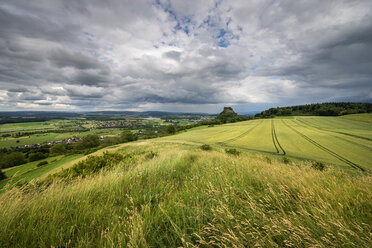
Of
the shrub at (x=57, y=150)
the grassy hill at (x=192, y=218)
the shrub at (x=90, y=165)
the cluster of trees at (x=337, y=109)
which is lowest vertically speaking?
the shrub at (x=57, y=150)

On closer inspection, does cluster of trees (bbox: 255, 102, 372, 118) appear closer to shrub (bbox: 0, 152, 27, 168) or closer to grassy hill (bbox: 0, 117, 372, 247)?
grassy hill (bbox: 0, 117, 372, 247)

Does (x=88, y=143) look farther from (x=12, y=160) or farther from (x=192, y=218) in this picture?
(x=192, y=218)

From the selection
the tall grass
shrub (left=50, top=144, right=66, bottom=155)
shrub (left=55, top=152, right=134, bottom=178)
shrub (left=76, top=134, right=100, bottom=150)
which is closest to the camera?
the tall grass

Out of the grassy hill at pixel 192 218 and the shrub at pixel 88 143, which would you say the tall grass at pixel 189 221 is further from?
the shrub at pixel 88 143

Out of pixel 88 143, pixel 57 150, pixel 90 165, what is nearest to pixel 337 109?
pixel 90 165

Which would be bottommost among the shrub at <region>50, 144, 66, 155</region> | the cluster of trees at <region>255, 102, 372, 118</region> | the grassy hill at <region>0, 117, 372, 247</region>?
the shrub at <region>50, 144, 66, 155</region>

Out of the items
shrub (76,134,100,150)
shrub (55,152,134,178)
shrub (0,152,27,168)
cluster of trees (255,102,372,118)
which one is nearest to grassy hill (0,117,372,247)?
shrub (55,152,134,178)

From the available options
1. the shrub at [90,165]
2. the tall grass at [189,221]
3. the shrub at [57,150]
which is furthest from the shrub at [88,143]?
the tall grass at [189,221]

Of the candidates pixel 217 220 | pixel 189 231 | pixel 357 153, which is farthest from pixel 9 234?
pixel 357 153

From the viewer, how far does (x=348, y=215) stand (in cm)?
246

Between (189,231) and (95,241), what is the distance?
5.60 ft

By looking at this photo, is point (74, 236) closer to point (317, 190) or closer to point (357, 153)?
point (317, 190)

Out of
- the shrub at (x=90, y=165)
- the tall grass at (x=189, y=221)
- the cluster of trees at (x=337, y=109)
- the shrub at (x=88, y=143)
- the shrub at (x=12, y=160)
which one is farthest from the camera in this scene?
the cluster of trees at (x=337, y=109)

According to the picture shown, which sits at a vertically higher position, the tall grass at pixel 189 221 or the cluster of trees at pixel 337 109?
the cluster of trees at pixel 337 109
